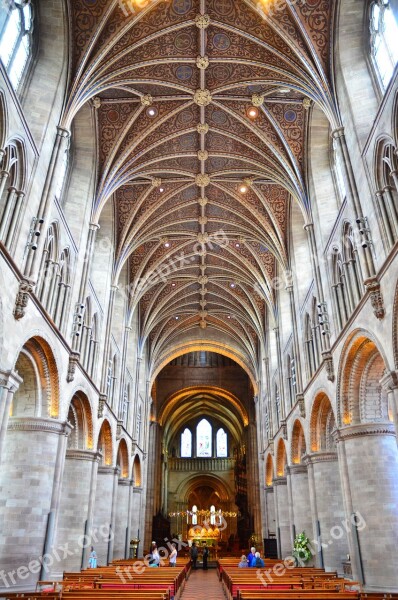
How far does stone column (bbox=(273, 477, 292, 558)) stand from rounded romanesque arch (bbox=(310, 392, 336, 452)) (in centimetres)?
874

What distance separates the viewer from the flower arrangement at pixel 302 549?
19219mm

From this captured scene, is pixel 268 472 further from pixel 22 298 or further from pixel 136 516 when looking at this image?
pixel 22 298

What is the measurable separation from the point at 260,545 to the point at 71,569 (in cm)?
2274

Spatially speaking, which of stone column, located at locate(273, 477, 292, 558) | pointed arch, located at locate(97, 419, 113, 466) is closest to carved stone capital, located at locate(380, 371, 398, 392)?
pointed arch, located at locate(97, 419, 113, 466)

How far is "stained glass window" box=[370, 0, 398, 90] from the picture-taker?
1325 cm

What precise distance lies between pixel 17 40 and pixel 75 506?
1581 centimetres

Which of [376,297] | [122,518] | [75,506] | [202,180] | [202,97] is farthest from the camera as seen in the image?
[122,518]

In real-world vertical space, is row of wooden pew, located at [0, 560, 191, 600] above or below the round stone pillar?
below

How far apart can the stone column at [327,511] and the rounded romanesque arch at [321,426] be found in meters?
0.39

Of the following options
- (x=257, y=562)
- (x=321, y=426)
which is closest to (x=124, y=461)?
(x=257, y=562)

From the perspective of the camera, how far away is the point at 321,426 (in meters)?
19.4

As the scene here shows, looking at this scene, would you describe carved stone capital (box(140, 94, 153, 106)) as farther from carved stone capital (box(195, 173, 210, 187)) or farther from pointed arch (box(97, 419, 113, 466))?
pointed arch (box(97, 419, 113, 466))

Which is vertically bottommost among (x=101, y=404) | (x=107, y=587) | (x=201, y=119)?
(x=107, y=587)

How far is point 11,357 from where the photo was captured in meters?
11.5
